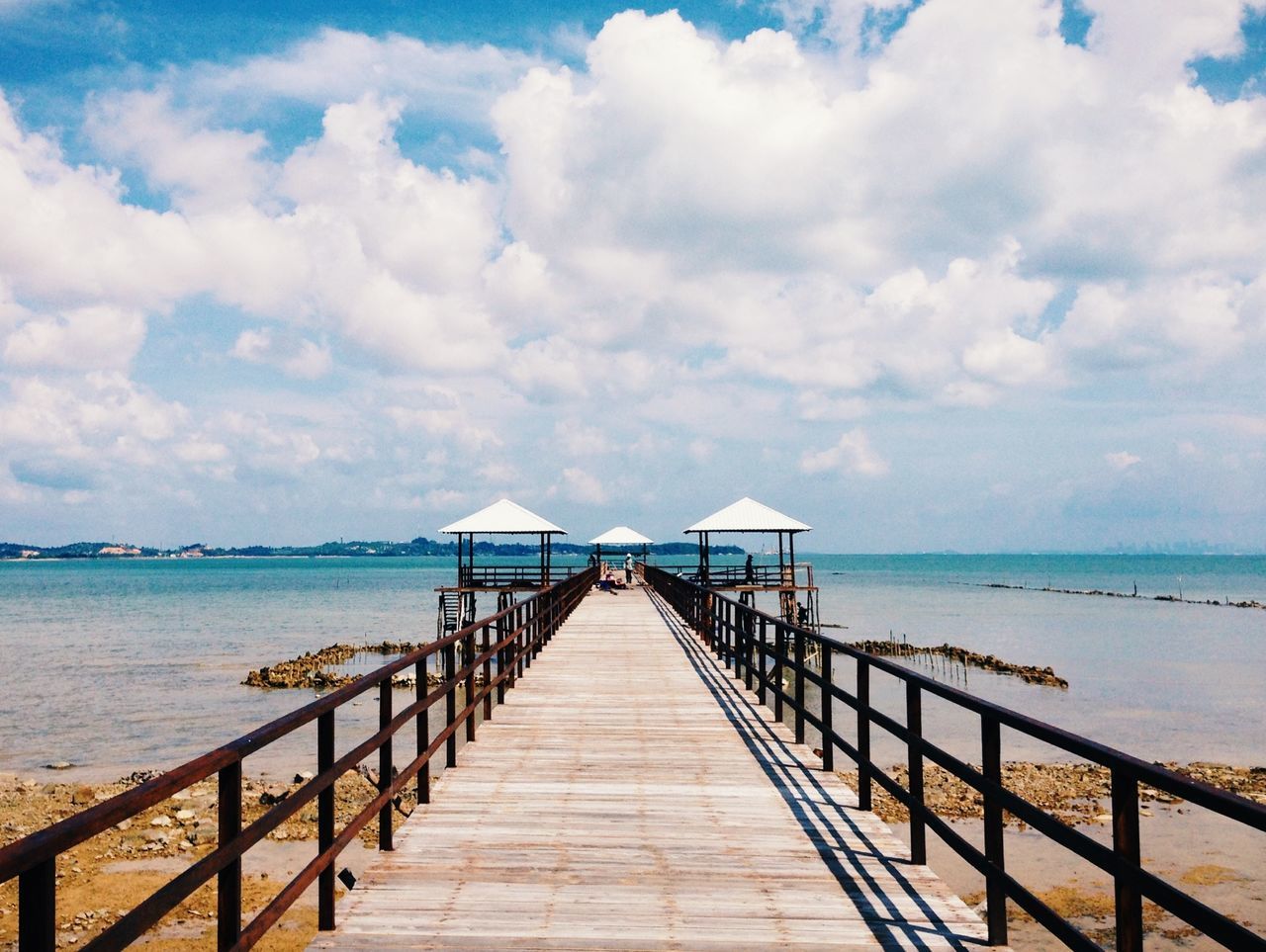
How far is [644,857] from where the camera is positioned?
5.41 metres

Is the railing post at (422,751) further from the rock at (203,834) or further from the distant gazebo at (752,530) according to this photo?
the distant gazebo at (752,530)

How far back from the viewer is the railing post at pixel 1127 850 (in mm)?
3072

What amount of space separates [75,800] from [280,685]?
14172 mm

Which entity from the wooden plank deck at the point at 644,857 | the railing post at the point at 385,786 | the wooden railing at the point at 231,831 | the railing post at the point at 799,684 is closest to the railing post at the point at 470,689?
the wooden plank deck at the point at 644,857

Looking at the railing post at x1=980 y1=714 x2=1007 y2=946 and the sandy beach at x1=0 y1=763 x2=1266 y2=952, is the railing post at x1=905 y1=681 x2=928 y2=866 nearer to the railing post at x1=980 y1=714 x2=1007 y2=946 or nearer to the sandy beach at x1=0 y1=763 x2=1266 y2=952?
the railing post at x1=980 y1=714 x2=1007 y2=946

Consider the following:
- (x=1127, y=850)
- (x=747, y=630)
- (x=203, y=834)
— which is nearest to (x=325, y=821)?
(x=1127, y=850)

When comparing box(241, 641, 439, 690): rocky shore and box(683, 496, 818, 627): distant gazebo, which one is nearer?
box(241, 641, 439, 690): rocky shore

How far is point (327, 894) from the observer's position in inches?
171

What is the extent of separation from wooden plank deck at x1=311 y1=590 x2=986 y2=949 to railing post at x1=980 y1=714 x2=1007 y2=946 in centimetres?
13

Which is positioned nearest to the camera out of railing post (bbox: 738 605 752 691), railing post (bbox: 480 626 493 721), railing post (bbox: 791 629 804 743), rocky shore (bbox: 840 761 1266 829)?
railing post (bbox: 791 629 804 743)

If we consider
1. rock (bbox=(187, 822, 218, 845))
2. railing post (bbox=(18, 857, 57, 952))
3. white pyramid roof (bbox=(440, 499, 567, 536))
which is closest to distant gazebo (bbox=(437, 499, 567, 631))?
white pyramid roof (bbox=(440, 499, 567, 536))

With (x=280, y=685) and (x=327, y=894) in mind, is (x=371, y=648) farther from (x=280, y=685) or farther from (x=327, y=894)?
(x=327, y=894)

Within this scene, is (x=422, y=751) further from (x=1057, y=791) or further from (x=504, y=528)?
(x=504, y=528)

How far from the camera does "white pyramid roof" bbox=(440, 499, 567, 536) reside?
113ft
